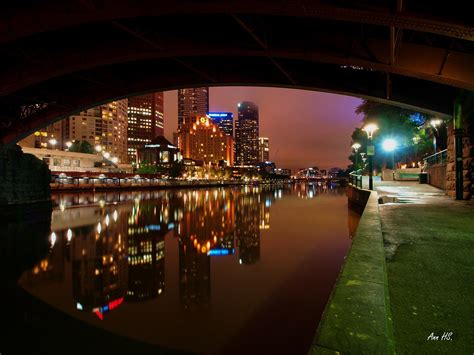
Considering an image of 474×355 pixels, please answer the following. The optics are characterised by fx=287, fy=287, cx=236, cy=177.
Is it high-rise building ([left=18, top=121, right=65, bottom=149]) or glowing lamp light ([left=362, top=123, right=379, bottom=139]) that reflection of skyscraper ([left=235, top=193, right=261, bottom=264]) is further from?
high-rise building ([left=18, top=121, right=65, bottom=149])

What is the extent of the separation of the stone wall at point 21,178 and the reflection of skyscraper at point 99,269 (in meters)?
8.04

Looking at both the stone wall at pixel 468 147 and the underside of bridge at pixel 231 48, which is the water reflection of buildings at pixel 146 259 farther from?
the stone wall at pixel 468 147

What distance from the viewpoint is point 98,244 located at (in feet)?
39.8

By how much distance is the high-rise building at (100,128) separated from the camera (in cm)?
15162

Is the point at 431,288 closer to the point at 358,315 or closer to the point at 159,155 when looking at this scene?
the point at 358,315

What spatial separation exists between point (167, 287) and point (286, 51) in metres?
11.0

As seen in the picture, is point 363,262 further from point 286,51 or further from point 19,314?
point 286,51

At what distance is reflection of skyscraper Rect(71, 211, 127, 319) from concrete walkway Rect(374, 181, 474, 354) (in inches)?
226

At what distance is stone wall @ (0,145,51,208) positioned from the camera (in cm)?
1888

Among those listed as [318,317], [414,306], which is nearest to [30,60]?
[318,317]

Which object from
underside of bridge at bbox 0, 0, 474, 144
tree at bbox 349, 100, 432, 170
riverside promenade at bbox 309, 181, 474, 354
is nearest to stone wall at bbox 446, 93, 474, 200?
underside of bridge at bbox 0, 0, 474, 144

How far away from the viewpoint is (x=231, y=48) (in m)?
13.7

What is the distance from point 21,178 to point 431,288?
24.7 m

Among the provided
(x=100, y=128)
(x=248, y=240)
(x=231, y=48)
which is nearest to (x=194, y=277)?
(x=248, y=240)
